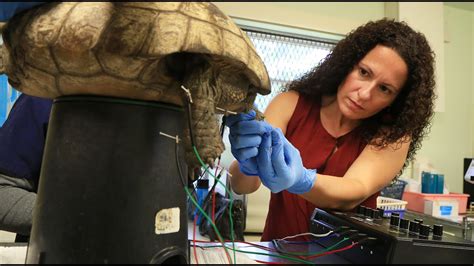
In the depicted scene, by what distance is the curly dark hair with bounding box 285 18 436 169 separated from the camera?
1.16 metres

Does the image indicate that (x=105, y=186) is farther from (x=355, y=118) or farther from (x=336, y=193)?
(x=355, y=118)

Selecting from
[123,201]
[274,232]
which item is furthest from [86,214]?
[274,232]

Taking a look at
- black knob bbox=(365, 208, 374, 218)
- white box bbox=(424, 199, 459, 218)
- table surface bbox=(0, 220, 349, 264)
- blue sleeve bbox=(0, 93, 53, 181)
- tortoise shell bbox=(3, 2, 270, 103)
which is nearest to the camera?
tortoise shell bbox=(3, 2, 270, 103)

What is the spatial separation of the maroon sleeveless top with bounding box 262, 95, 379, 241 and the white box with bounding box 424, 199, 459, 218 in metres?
1.16

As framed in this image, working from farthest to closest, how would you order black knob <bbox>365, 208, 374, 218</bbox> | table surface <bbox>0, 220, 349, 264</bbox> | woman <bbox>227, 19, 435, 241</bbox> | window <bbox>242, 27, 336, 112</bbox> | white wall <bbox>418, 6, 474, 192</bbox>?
white wall <bbox>418, 6, 474, 192</bbox>, window <bbox>242, 27, 336, 112</bbox>, woman <bbox>227, 19, 435, 241</bbox>, black knob <bbox>365, 208, 374, 218</bbox>, table surface <bbox>0, 220, 349, 264</bbox>

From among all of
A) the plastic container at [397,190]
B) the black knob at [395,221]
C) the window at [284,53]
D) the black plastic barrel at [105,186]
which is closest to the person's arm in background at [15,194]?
the black plastic barrel at [105,186]

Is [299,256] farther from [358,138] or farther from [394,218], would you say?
[358,138]

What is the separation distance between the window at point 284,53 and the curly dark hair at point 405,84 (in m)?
1.17

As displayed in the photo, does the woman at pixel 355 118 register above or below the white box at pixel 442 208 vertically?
above

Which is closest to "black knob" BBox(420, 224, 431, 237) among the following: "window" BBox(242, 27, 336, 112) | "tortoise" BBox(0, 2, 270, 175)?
"tortoise" BBox(0, 2, 270, 175)

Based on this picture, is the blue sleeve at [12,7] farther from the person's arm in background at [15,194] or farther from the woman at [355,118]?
the woman at [355,118]

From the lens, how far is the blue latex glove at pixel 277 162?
721 millimetres

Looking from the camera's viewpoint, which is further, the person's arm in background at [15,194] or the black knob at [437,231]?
the person's arm in background at [15,194]

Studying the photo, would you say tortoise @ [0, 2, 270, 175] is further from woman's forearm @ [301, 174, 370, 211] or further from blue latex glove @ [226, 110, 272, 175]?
woman's forearm @ [301, 174, 370, 211]
